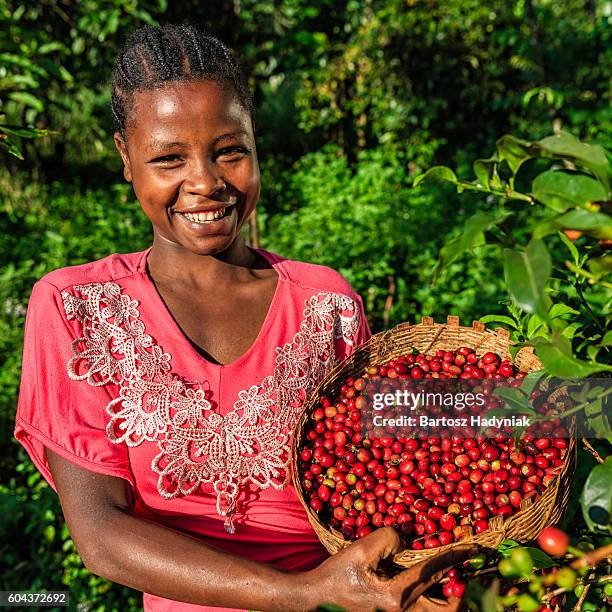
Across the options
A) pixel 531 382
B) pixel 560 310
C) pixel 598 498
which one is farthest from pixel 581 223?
pixel 560 310

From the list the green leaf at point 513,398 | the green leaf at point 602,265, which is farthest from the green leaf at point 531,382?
the green leaf at point 602,265

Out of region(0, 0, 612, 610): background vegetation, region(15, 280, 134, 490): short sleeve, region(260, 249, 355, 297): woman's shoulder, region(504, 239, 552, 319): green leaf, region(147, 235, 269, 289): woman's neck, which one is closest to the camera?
region(504, 239, 552, 319): green leaf

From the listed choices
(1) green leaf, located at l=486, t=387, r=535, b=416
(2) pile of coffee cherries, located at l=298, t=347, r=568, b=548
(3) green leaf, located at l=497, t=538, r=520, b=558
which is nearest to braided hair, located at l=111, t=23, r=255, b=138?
(2) pile of coffee cherries, located at l=298, t=347, r=568, b=548

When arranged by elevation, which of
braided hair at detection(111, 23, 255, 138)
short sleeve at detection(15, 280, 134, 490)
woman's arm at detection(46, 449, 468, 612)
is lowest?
woman's arm at detection(46, 449, 468, 612)

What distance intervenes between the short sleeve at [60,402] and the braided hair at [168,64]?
1.58 feet

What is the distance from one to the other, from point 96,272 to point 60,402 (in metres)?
0.35

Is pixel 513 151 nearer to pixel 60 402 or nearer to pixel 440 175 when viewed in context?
pixel 440 175

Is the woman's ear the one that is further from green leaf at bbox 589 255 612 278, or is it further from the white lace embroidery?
green leaf at bbox 589 255 612 278

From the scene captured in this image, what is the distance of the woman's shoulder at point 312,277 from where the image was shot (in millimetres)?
1957

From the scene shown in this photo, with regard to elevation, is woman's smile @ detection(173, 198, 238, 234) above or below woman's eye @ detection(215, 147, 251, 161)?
below

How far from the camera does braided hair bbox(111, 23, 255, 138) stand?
1604 millimetres

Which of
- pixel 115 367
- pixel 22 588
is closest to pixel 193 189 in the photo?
pixel 115 367

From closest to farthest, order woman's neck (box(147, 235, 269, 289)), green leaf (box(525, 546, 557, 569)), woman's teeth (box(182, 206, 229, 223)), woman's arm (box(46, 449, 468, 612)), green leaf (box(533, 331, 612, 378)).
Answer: green leaf (box(533, 331, 612, 378)) < green leaf (box(525, 546, 557, 569)) < woman's arm (box(46, 449, 468, 612)) < woman's teeth (box(182, 206, 229, 223)) < woman's neck (box(147, 235, 269, 289))

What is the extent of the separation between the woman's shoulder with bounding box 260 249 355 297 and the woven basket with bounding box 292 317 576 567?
0.26 meters
